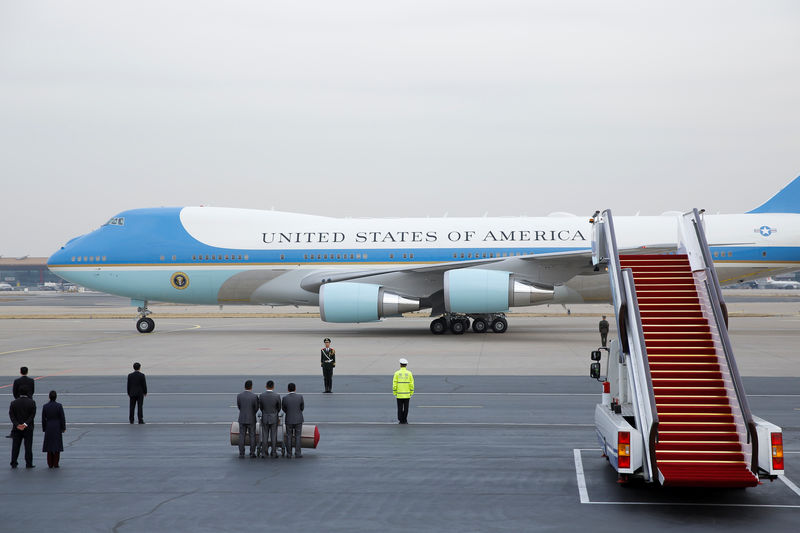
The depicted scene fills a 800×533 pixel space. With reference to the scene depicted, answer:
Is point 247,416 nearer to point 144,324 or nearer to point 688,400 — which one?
point 688,400

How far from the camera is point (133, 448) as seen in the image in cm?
1404

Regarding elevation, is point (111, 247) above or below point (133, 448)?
above

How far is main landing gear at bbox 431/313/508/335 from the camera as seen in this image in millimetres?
36656

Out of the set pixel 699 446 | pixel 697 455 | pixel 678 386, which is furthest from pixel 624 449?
pixel 678 386

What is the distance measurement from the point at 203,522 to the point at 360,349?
2108 cm

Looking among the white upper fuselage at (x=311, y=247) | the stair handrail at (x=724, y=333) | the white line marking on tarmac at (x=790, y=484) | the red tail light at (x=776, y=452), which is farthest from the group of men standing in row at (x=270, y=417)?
the white upper fuselage at (x=311, y=247)

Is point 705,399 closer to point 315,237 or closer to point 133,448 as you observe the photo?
point 133,448

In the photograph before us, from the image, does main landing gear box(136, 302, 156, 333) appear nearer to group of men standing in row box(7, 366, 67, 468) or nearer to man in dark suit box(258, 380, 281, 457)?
group of men standing in row box(7, 366, 67, 468)

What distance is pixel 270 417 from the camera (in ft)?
44.2

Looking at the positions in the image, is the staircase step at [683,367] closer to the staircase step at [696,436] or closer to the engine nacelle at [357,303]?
the staircase step at [696,436]

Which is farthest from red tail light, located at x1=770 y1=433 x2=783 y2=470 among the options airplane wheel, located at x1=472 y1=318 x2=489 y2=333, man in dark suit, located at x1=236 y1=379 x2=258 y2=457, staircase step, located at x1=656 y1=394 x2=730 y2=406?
airplane wheel, located at x1=472 y1=318 x2=489 y2=333

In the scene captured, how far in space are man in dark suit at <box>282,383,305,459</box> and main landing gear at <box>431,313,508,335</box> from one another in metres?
22.9

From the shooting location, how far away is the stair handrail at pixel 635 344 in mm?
10023

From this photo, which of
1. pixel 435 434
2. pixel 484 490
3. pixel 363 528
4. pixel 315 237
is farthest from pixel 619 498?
pixel 315 237
